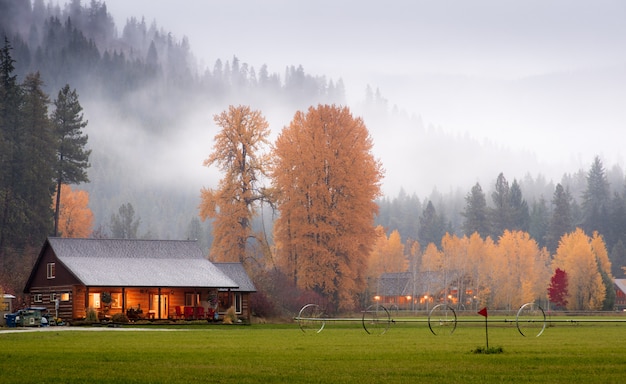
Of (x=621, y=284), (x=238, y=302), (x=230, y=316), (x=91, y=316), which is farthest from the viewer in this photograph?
(x=621, y=284)

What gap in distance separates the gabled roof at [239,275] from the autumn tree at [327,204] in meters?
4.86

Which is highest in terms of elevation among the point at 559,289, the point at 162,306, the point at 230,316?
the point at 559,289

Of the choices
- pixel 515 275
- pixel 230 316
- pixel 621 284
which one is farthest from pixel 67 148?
pixel 621 284

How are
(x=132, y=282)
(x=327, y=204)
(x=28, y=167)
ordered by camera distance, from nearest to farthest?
1. (x=132, y=282)
2. (x=327, y=204)
3. (x=28, y=167)

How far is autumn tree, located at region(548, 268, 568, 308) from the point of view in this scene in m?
120

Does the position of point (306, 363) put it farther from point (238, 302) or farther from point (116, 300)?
point (238, 302)

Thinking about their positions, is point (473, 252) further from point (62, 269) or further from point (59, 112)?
point (62, 269)

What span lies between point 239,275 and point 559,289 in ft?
188

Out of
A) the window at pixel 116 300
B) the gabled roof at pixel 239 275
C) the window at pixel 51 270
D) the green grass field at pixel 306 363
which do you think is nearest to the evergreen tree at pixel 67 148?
the window at pixel 51 270

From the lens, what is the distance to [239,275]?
75.2 meters

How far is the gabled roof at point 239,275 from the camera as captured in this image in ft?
242

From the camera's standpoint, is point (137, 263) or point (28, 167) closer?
point (137, 263)

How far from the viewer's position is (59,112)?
110 m

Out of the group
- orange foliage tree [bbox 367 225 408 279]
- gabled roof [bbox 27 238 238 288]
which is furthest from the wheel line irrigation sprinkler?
orange foliage tree [bbox 367 225 408 279]
